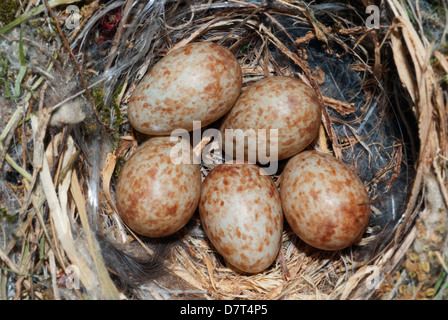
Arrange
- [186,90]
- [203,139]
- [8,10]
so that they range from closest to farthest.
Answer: [8,10]
[186,90]
[203,139]

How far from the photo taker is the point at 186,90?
1642 millimetres

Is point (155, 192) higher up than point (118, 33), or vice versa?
point (118, 33)

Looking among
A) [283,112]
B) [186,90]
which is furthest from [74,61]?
[283,112]

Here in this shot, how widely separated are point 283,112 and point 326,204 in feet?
1.41

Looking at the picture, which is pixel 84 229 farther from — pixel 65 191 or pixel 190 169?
pixel 190 169

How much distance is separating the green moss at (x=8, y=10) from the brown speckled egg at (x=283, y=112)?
101 cm

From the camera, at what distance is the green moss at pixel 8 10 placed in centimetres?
152

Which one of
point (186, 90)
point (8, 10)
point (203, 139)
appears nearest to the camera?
point (8, 10)

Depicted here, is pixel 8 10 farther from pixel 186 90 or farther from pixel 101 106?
pixel 186 90

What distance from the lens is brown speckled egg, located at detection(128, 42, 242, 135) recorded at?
165 cm

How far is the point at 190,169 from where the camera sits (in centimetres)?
173
